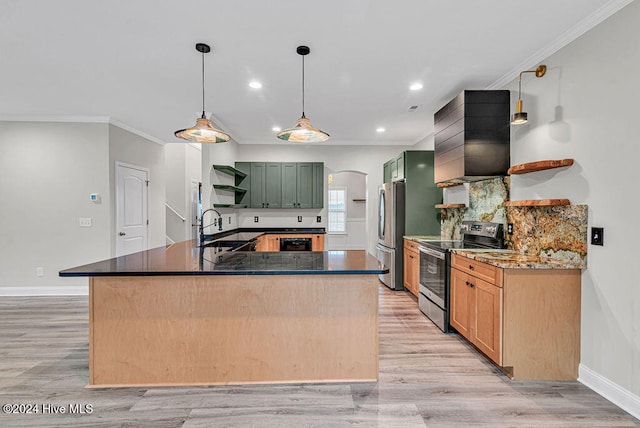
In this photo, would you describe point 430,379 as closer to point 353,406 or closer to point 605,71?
point 353,406

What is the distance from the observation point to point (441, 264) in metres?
3.21

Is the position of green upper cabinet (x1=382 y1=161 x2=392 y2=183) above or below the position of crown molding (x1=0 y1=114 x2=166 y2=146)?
below

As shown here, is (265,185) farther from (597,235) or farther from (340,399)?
(597,235)

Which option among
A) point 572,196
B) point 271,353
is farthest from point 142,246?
point 572,196

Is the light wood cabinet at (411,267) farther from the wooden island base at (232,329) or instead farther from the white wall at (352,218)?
the white wall at (352,218)

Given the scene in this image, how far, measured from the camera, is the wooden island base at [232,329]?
82.9 inches

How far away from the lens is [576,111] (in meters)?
2.30

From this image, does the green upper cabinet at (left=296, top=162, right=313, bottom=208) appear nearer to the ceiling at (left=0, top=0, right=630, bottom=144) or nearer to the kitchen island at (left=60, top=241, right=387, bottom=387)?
the ceiling at (left=0, top=0, right=630, bottom=144)

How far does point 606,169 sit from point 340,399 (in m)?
2.39

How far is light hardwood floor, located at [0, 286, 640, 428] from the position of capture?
183 centimetres

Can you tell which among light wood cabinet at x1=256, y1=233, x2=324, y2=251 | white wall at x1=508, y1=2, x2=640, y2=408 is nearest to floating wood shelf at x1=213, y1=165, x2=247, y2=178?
light wood cabinet at x1=256, y1=233, x2=324, y2=251

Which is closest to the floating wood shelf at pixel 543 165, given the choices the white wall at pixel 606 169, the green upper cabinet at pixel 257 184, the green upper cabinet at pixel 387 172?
the white wall at pixel 606 169

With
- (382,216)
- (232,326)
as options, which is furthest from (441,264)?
(232,326)

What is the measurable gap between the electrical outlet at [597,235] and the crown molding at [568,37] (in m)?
1.45
